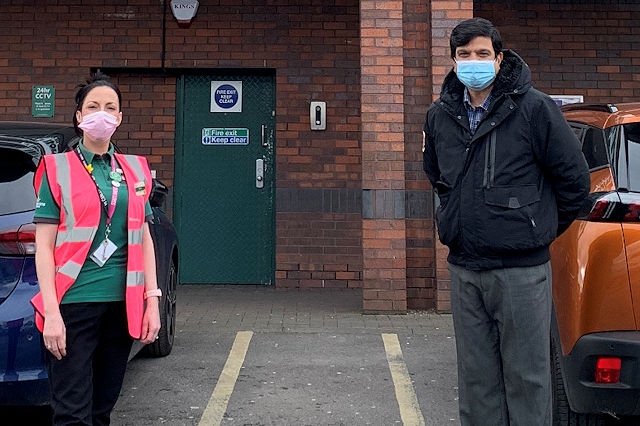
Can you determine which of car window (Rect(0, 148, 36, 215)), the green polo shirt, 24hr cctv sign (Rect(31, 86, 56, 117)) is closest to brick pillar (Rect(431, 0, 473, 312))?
car window (Rect(0, 148, 36, 215))

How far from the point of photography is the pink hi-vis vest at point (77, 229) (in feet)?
8.77

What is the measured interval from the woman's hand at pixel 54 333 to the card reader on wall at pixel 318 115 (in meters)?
6.41

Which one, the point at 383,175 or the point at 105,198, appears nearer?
the point at 105,198

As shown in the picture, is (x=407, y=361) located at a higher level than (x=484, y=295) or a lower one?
lower

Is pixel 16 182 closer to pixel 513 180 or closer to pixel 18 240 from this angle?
pixel 18 240

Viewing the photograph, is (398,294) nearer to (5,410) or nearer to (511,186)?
(5,410)

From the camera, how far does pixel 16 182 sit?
353cm

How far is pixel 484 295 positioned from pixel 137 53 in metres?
7.15

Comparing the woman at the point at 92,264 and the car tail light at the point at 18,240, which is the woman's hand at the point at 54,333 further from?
the car tail light at the point at 18,240

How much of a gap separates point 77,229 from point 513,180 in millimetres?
1647

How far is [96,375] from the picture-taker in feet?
9.39

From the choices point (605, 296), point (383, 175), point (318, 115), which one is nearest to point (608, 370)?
point (605, 296)

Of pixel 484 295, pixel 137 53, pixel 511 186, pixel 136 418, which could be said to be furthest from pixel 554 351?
pixel 137 53

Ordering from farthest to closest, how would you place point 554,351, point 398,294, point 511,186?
point 398,294 < point 554,351 < point 511,186
